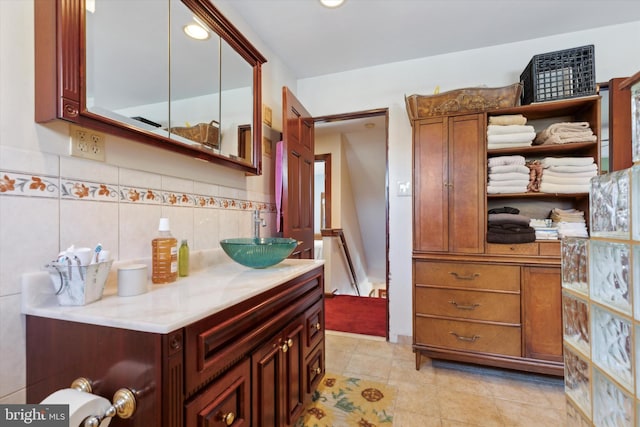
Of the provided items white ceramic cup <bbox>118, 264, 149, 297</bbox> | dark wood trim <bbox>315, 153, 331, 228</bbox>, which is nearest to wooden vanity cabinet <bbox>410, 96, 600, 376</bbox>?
white ceramic cup <bbox>118, 264, 149, 297</bbox>

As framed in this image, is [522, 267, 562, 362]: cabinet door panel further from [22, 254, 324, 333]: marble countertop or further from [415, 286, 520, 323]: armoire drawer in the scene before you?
[22, 254, 324, 333]: marble countertop

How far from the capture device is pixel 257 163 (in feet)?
5.90

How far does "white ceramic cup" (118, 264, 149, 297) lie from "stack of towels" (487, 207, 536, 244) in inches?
76.5

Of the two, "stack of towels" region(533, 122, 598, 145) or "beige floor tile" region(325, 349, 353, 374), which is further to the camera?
"beige floor tile" region(325, 349, 353, 374)

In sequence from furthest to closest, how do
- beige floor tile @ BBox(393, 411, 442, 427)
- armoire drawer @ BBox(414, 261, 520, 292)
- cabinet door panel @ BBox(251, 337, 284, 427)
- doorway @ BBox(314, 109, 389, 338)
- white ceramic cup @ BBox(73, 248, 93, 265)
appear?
1. doorway @ BBox(314, 109, 389, 338)
2. armoire drawer @ BBox(414, 261, 520, 292)
3. beige floor tile @ BBox(393, 411, 442, 427)
4. cabinet door panel @ BBox(251, 337, 284, 427)
5. white ceramic cup @ BBox(73, 248, 93, 265)

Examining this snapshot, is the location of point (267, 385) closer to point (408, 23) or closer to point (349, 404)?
point (349, 404)

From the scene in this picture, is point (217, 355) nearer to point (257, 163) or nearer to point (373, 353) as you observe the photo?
point (257, 163)

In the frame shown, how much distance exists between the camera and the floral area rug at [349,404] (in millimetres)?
1491

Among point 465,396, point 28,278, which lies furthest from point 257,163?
point 465,396

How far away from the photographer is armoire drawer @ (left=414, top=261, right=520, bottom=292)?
1.82 metres

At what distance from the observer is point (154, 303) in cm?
79

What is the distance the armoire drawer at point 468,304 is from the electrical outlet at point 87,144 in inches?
75.2

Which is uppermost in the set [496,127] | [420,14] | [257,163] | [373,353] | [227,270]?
[420,14]

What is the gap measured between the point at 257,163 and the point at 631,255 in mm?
1654
